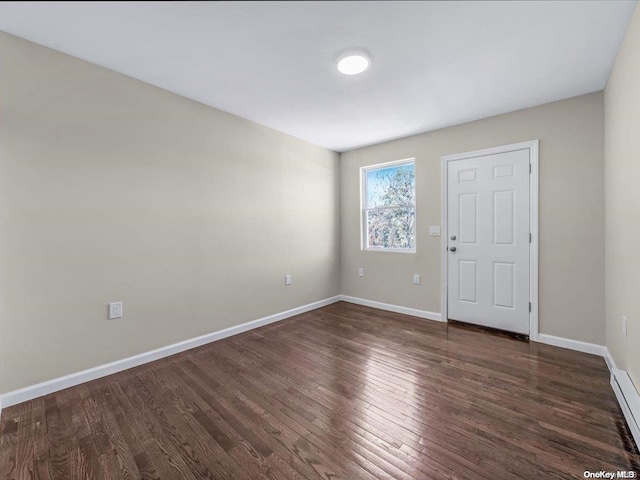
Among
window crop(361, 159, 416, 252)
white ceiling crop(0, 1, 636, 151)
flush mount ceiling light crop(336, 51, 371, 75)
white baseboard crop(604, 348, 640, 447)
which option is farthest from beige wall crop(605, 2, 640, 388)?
window crop(361, 159, 416, 252)

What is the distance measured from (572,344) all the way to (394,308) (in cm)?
183

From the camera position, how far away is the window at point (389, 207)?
383 centimetres

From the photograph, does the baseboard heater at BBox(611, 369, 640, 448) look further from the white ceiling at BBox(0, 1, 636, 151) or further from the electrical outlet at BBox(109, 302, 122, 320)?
the electrical outlet at BBox(109, 302, 122, 320)

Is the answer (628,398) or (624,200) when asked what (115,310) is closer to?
(628,398)

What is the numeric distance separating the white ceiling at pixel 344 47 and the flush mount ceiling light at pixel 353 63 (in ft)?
0.18

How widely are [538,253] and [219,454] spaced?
10.5 ft

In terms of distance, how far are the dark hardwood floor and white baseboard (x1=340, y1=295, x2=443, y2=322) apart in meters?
0.87

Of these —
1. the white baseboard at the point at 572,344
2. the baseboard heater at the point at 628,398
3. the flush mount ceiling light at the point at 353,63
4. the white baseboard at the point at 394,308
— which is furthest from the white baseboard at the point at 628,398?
the flush mount ceiling light at the point at 353,63

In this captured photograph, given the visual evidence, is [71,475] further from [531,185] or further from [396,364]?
[531,185]

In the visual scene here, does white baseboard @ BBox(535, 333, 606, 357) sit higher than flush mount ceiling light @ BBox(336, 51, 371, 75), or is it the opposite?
flush mount ceiling light @ BBox(336, 51, 371, 75)

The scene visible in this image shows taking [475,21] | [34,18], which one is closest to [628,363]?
[475,21]

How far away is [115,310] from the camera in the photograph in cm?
225

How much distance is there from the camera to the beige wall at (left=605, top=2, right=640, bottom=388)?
1640mm

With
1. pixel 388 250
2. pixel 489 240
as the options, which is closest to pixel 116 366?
pixel 388 250
